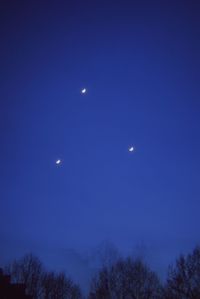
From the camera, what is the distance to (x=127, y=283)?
56.1m

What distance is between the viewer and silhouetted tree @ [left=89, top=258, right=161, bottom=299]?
5419cm

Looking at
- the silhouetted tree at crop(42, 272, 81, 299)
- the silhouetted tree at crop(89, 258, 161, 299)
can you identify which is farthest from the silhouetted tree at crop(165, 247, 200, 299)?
the silhouetted tree at crop(42, 272, 81, 299)

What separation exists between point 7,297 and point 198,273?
30686 mm

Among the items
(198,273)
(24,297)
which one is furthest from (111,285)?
(24,297)

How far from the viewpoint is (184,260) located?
1970 inches

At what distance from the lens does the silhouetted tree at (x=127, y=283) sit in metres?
54.2

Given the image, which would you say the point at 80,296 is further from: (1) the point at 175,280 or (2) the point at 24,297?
(2) the point at 24,297

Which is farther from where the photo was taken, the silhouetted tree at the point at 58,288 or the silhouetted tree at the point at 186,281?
the silhouetted tree at the point at 58,288

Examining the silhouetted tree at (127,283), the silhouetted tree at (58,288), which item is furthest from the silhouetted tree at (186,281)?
the silhouetted tree at (58,288)

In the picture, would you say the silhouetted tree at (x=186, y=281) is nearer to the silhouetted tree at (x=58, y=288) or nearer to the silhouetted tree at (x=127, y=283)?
the silhouetted tree at (x=127, y=283)

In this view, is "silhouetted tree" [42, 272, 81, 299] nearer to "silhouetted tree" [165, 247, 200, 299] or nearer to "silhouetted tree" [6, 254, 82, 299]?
"silhouetted tree" [6, 254, 82, 299]

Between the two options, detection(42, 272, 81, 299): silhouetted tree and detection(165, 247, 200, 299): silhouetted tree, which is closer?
detection(165, 247, 200, 299): silhouetted tree

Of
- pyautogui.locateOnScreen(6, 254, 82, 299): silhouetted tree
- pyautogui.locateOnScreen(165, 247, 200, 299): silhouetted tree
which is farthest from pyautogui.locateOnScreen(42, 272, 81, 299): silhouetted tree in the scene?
pyautogui.locateOnScreen(165, 247, 200, 299): silhouetted tree

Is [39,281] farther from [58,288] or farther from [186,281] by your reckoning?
[186,281]
